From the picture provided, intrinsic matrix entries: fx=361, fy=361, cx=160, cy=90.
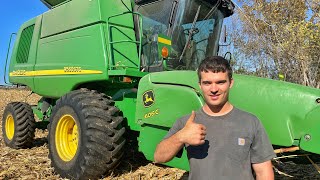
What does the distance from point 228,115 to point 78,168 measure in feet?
8.81

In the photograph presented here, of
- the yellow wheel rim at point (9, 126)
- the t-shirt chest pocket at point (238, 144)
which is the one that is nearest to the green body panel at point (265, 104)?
the t-shirt chest pocket at point (238, 144)

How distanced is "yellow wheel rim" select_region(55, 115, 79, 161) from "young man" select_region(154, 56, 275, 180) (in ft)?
9.92

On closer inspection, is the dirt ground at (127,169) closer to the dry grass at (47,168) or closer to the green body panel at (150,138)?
the dry grass at (47,168)

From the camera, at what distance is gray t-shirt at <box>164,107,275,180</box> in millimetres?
2068

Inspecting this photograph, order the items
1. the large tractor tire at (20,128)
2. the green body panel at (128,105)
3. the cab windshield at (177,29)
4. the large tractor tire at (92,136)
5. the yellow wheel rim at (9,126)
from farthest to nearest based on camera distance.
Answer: the yellow wheel rim at (9,126)
the large tractor tire at (20,128)
the cab windshield at (177,29)
the green body panel at (128,105)
the large tractor tire at (92,136)

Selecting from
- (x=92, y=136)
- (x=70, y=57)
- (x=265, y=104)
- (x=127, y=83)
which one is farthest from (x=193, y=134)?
(x=70, y=57)

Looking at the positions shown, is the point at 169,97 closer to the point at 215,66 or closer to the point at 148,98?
the point at 148,98

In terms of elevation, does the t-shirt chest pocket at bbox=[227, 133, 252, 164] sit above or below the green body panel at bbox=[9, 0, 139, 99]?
below

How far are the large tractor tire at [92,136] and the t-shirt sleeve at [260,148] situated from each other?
2316mm

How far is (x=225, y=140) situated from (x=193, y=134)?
9.0 inches

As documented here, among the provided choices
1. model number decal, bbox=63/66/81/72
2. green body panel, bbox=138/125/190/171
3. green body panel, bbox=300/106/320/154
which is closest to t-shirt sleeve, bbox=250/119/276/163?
green body panel, bbox=300/106/320/154

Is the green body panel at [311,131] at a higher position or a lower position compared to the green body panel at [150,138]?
higher

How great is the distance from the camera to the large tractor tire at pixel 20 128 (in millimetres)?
6805

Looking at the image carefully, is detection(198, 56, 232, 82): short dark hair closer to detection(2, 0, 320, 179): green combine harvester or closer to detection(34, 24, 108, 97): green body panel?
detection(2, 0, 320, 179): green combine harvester
